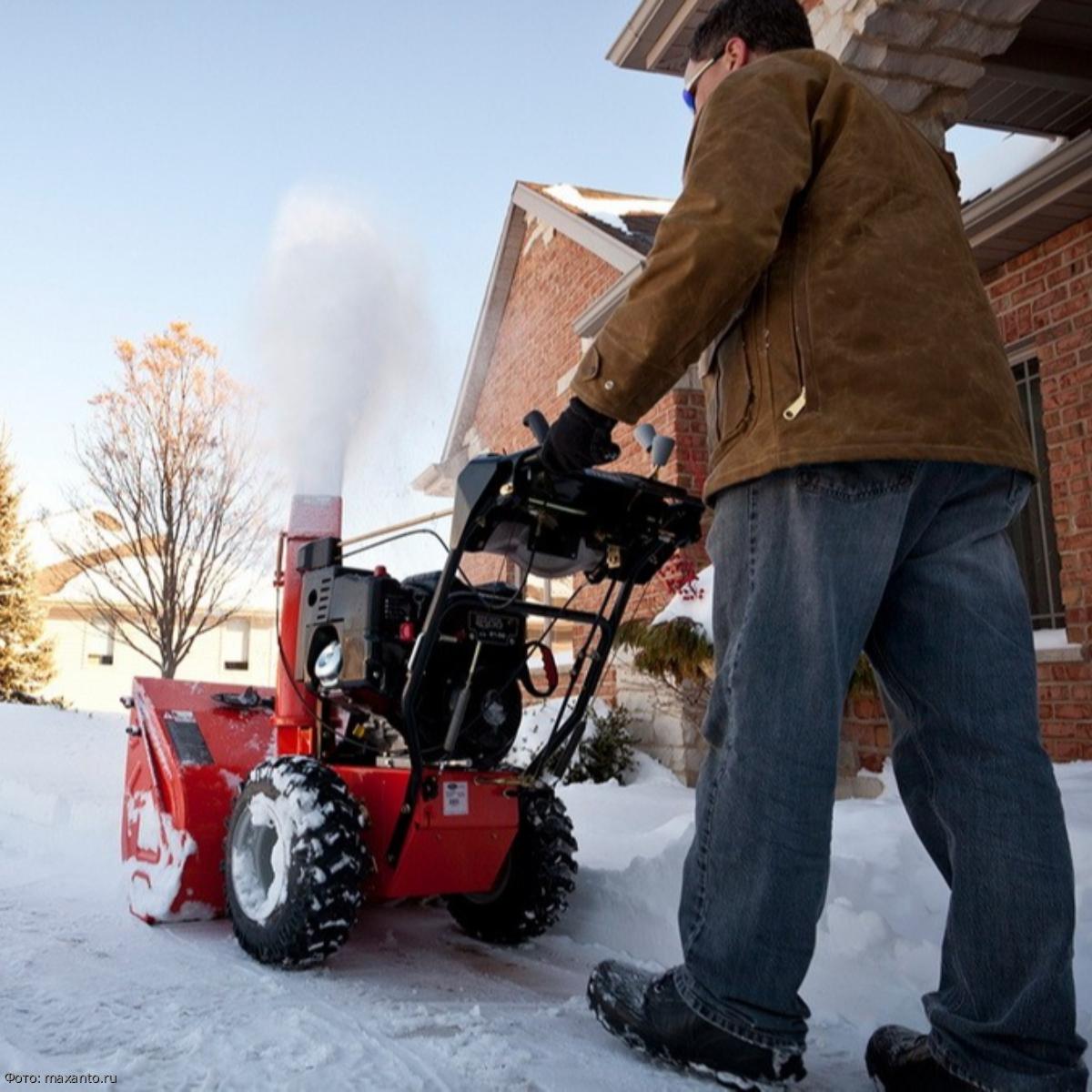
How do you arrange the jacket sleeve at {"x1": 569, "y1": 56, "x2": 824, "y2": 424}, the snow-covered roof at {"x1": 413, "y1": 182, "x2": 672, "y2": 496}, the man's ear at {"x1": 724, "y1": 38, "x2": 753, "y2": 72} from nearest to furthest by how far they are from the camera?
the jacket sleeve at {"x1": 569, "y1": 56, "x2": 824, "y2": 424} < the man's ear at {"x1": 724, "y1": 38, "x2": 753, "y2": 72} < the snow-covered roof at {"x1": 413, "y1": 182, "x2": 672, "y2": 496}

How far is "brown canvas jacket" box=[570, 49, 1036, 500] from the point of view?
180cm

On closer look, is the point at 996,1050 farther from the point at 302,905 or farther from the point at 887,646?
the point at 302,905

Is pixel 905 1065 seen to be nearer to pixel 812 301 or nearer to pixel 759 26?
pixel 812 301

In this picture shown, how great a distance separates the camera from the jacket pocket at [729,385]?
6.31 feet

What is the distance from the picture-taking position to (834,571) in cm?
179

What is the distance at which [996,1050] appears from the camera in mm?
1663

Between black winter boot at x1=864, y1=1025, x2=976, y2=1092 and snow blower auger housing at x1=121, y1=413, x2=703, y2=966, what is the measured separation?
1.05 metres

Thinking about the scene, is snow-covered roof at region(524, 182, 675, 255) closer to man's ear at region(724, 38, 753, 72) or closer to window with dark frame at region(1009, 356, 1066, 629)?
window with dark frame at region(1009, 356, 1066, 629)

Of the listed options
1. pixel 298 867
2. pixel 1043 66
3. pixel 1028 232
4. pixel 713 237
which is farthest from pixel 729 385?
pixel 1043 66

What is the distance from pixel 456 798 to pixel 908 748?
1262 millimetres

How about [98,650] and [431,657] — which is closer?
[431,657]

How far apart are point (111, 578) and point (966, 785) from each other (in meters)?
11.9

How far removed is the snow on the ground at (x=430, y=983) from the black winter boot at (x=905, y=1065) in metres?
0.12

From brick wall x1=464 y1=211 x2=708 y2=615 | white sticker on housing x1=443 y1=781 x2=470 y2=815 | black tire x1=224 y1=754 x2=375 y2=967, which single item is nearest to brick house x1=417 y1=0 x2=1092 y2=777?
brick wall x1=464 y1=211 x2=708 y2=615
